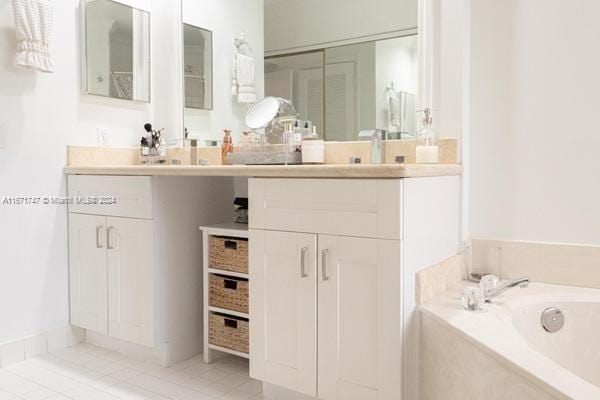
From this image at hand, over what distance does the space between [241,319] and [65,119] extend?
1.41 meters

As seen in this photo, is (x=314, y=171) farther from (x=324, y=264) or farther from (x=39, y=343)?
(x=39, y=343)

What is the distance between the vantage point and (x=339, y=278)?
5.74 ft

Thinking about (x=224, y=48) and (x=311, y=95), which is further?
(x=224, y=48)

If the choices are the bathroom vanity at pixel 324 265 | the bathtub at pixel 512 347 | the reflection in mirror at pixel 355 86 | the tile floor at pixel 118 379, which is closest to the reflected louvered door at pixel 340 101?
the reflection in mirror at pixel 355 86

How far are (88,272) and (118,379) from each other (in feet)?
1.99

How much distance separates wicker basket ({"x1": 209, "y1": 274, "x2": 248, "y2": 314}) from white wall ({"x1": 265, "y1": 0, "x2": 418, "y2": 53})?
3.85ft

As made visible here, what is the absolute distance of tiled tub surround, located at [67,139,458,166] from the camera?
7.00ft

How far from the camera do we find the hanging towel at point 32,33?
238cm

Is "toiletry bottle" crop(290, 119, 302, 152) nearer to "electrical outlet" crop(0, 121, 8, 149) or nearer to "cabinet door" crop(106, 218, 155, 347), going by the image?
"cabinet door" crop(106, 218, 155, 347)

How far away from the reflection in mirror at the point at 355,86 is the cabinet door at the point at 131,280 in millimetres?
→ 953

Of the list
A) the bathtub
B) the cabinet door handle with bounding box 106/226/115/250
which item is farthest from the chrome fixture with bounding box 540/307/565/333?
the cabinet door handle with bounding box 106/226/115/250

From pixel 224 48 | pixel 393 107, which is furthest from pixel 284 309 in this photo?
pixel 224 48

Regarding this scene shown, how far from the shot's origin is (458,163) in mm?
2146

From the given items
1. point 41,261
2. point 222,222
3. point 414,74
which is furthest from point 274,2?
point 41,261
